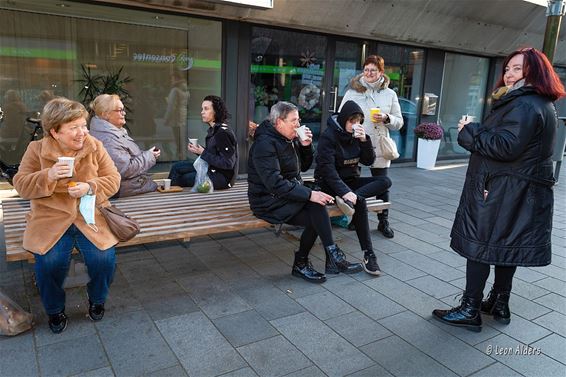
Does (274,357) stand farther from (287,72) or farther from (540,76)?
(287,72)

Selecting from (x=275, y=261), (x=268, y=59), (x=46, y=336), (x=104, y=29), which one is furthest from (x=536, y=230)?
(x=104, y=29)

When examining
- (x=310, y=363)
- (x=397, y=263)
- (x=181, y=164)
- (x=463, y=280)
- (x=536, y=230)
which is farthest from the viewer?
(x=181, y=164)

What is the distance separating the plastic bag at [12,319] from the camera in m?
2.98

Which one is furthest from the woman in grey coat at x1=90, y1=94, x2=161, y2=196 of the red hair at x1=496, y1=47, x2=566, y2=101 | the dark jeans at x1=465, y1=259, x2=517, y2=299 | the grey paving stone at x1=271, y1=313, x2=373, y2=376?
the red hair at x1=496, y1=47, x2=566, y2=101

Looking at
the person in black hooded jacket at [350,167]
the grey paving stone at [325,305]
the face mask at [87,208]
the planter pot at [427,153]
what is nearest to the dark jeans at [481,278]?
the grey paving stone at [325,305]

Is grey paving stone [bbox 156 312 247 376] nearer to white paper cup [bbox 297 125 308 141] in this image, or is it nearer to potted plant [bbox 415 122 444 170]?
white paper cup [bbox 297 125 308 141]

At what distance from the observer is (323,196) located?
3.86 meters

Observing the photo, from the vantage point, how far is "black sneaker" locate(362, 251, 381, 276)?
4.20 m

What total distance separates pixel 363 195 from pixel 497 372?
81.4 inches

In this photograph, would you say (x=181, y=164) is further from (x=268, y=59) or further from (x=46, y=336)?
(x=268, y=59)

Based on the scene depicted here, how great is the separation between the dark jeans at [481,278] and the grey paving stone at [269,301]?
1.24m

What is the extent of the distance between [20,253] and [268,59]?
5948 millimetres

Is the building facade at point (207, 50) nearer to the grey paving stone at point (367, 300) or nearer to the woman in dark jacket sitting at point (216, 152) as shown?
the woman in dark jacket sitting at point (216, 152)

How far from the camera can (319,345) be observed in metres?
3.07
